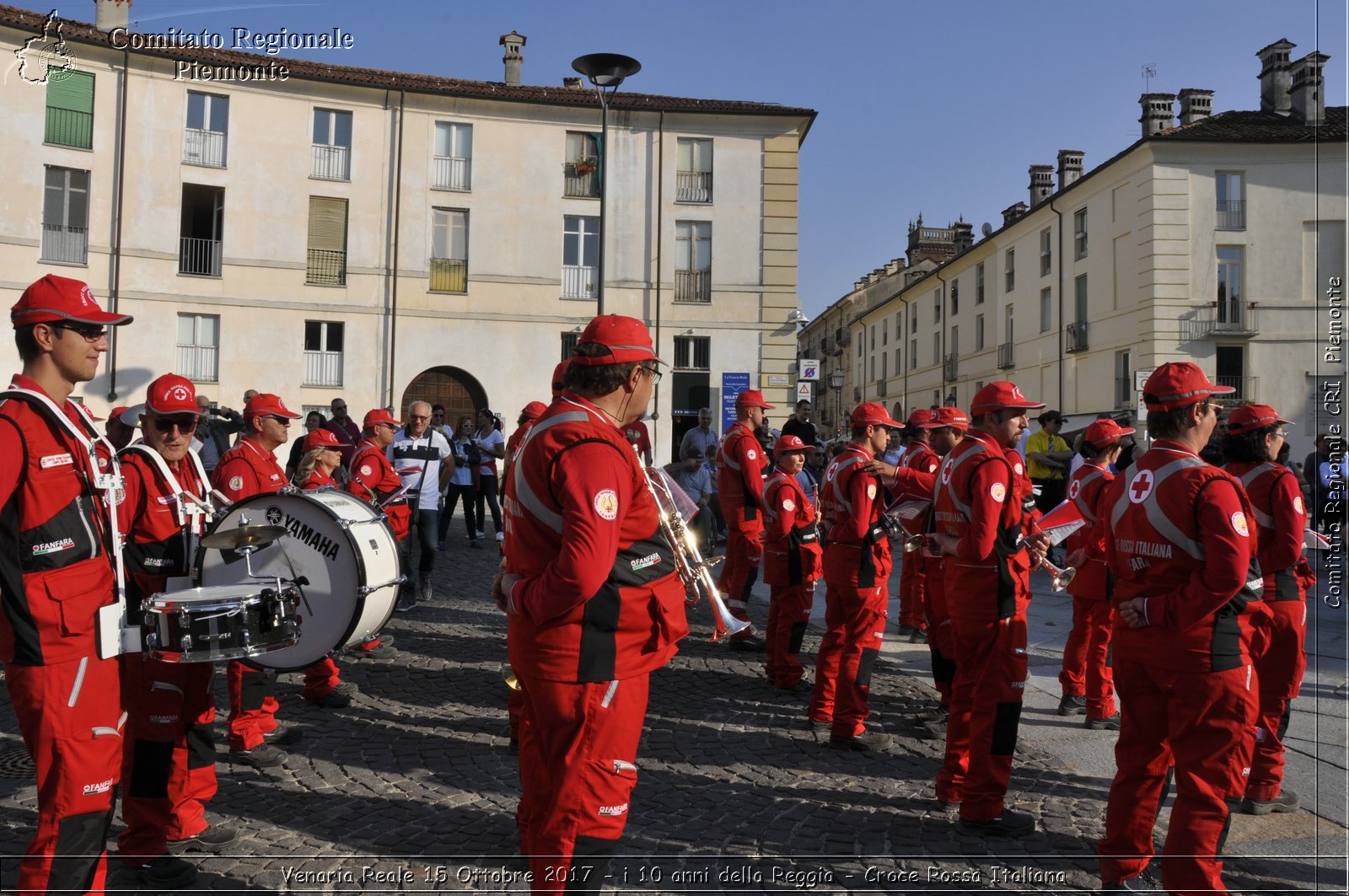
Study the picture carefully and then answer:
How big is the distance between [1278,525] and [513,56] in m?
30.2

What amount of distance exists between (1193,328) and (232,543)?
1399 inches

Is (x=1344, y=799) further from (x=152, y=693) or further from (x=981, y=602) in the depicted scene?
(x=152, y=693)

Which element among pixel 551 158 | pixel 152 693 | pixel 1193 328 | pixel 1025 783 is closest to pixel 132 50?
pixel 551 158

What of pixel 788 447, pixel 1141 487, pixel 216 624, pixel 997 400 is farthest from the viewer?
pixel 788 447

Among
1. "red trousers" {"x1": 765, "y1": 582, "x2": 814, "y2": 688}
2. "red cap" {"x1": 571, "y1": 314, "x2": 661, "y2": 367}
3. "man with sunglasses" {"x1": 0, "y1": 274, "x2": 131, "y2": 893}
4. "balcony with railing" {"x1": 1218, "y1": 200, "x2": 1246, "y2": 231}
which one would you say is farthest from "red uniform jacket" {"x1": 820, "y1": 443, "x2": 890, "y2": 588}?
"balcony with railing" {"x1": 1218, "y1": 200, "x2": 1246, "y2": 231}

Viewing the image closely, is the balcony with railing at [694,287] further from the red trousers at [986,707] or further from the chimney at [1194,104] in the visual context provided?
the red trousers at [986,707]

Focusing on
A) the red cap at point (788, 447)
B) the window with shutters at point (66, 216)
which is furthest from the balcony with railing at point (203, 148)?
the red cap at point (788, 447)

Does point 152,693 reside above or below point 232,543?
below

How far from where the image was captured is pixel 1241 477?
5.43 meters

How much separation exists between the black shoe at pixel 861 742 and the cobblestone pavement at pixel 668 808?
0.21 ft

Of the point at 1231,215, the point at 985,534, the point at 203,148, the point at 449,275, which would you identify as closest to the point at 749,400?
the point at 985,534

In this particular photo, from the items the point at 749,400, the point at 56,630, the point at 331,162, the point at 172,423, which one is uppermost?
the point at 331,162

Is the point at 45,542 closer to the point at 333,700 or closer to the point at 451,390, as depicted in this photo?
the point at 333,700

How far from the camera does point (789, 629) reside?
301 inches
